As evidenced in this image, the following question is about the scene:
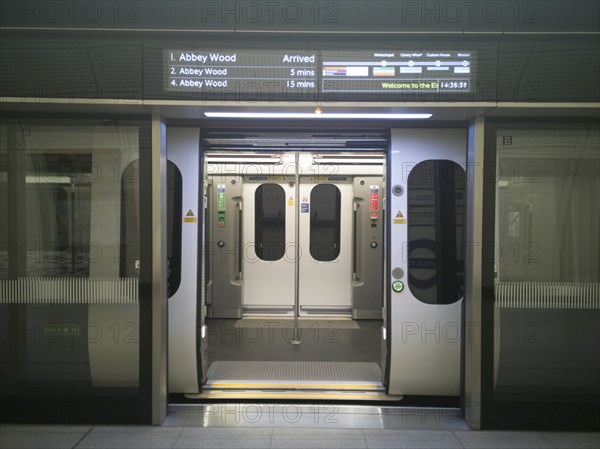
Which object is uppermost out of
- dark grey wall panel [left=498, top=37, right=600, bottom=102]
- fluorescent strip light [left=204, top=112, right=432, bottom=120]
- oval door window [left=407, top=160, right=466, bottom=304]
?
dark grey wall panel [left=498, top=37, right=600, bottom=102]

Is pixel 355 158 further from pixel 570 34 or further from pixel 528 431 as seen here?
pixel 528 431

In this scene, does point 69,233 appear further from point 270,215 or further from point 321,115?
point 270,215

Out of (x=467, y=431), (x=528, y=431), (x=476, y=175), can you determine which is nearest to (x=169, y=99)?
(x=476, y=175)

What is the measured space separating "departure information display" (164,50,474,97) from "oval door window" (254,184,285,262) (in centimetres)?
398

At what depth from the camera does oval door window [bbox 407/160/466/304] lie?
153 inches

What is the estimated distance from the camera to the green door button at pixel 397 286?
3.93 m

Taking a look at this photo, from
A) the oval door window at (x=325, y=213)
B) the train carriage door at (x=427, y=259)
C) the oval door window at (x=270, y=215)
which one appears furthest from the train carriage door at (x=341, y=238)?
the train carriage door at (x=427, y=259)

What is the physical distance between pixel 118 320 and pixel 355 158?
13.4ft

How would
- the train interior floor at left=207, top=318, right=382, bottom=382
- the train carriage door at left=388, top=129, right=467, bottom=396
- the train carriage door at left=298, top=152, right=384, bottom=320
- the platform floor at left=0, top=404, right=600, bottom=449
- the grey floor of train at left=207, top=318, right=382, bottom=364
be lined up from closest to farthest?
the platform floor at left=0, top=404, right=600, bottom=449
the train carriage door at left=388, top=129, right=467, bottom=396
the train interior floor at left=207, top=318, right=382, bottom=382
the grey floor of train at left=207, top=318, right=382, bottom=364
the train carriage door at left=298, top=152, right=384, bottom=320

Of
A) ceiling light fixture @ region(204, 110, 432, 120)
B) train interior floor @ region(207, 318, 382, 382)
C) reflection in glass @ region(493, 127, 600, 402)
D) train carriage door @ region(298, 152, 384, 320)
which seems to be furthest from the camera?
train carriage door @ region(298, 152, 384, 320)

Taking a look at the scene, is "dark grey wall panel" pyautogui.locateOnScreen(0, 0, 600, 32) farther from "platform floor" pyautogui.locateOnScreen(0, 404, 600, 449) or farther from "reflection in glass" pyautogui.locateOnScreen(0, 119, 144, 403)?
"platform floor" pyautogui.locateOnScreen(0, 404, 600, 449)

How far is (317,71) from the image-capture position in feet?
10.7

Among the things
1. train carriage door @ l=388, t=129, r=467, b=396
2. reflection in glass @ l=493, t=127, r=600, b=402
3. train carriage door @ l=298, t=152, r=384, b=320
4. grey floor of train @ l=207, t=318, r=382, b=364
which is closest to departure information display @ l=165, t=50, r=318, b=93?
train carriage door @ l=388, t=129, r=467, b=396

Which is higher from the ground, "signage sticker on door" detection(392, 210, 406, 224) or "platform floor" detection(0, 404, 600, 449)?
"signage sticker on door" detection(392, 210, 406, 224)
